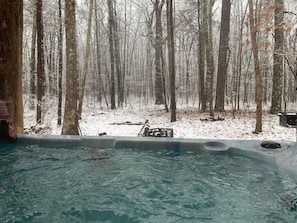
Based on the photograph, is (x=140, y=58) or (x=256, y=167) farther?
(x=140, y=58)

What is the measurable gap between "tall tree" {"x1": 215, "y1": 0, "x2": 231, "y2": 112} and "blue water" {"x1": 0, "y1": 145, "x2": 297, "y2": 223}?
5.68 metres

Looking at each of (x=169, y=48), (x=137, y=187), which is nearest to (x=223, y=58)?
(x=169, y=48)

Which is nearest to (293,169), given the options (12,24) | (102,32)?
(12,24)

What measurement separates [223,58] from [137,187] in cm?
699

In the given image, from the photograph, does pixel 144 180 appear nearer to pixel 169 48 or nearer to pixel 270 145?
pixel 270 145

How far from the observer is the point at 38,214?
2.08 metres

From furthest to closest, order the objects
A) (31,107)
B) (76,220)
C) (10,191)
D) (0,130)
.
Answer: (31,107)
(0,130)
(10,191)
(76,220)

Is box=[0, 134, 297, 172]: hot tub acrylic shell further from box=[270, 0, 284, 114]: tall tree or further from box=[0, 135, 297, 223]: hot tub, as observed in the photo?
box=[270, 0, 284, 114]: tall tree

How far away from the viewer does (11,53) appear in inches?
173

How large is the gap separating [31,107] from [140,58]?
15.2m

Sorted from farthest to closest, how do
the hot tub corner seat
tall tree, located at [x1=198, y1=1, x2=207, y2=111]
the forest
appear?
tall tree, located at [x1=198, y1=1, x2=207, y2=111] → the forest → the hot tub corner seat

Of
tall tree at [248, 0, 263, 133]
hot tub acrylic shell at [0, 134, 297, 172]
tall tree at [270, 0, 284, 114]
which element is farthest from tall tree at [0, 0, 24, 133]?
tall tree at [270, 0, 284, 114]

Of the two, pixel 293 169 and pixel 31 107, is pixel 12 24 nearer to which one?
pixel 293 169

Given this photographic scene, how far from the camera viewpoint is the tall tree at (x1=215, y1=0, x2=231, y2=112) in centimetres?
875
